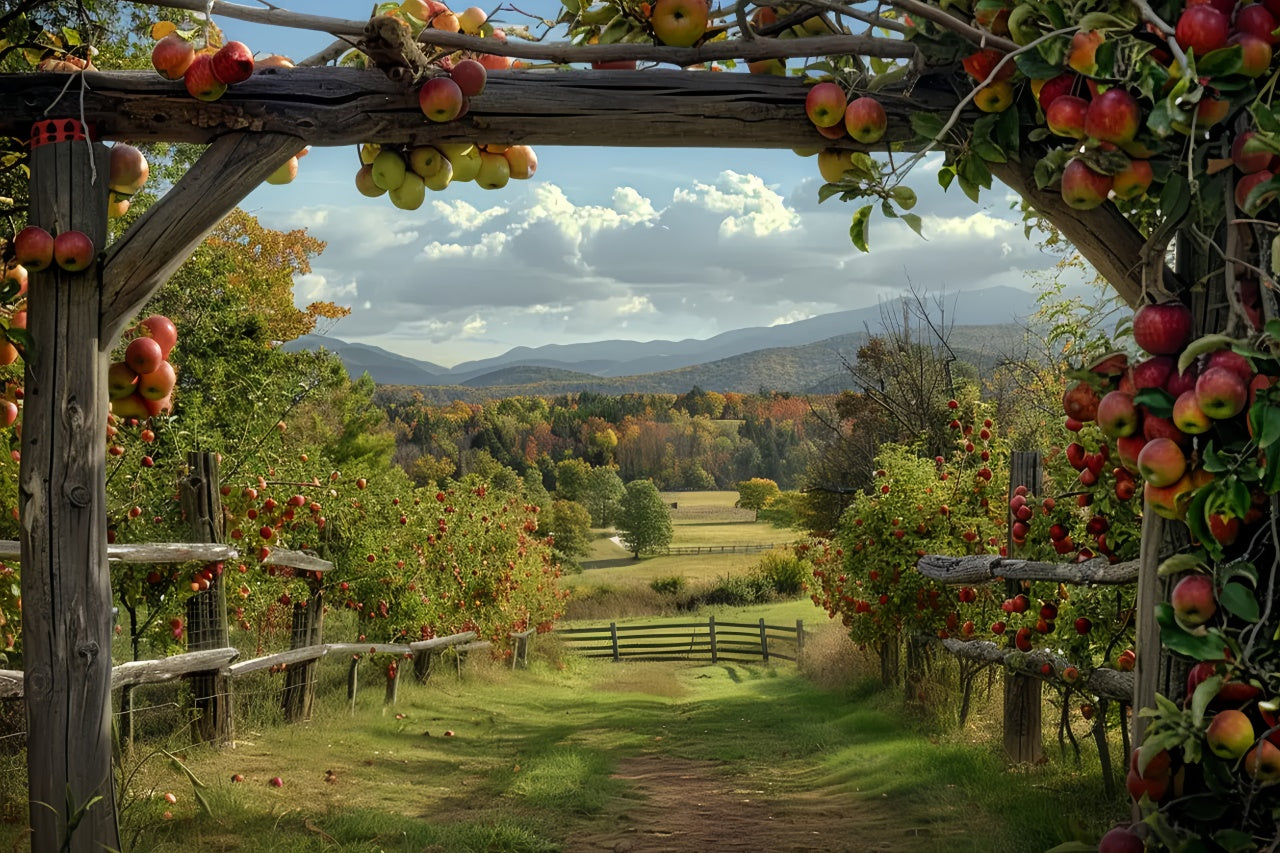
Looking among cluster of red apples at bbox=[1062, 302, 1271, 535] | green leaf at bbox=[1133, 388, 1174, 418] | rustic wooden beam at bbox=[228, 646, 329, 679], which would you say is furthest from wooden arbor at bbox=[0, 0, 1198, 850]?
rustic wooden beam at bbox=[228, 646, 329, 679]

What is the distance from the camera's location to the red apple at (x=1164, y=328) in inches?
96.7

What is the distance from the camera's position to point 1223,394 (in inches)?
86.4

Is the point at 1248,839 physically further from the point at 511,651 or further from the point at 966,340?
the point at 966,340

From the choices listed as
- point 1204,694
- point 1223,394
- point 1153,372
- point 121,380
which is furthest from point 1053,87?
point 121,380

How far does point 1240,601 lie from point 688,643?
71.9ft

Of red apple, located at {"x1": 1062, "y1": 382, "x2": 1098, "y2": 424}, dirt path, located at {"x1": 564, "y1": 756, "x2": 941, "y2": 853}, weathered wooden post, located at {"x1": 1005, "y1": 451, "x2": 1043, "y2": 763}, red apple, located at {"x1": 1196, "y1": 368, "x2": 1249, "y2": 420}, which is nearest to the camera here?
red apple, located at {"x1": 1196, "y1": 368, "x2": 1249, "y2": 420}

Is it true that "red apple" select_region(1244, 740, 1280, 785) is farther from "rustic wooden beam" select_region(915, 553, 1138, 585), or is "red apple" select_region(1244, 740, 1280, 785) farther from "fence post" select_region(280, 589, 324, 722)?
"fence post" select_region(280, 589, 324, 722)

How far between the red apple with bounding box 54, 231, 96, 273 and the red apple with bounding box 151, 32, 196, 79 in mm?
530

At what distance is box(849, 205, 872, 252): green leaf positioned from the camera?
9.61 ft

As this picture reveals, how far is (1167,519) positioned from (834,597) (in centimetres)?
925

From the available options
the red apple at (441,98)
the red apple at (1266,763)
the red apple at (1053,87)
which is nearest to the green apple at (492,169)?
the red apple at (441,98)

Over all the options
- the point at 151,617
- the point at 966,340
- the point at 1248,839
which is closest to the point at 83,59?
the point at 1248,839

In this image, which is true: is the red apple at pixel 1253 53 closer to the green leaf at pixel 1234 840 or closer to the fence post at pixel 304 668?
the green leaf at pixel 1234 840

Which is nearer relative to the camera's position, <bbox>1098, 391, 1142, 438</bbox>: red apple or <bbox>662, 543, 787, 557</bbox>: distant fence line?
<bbox>1098, 391, 1142, 438</bbox>: red apple
